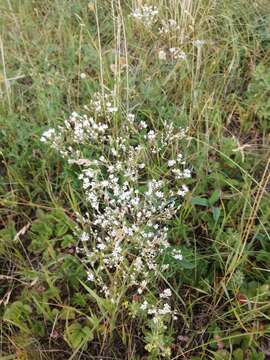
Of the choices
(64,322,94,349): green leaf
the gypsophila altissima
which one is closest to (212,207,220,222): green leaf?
the gypsophila altissima

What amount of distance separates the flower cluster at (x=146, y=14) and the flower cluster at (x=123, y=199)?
0.64 m

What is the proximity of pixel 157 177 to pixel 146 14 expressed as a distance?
3.72 feet

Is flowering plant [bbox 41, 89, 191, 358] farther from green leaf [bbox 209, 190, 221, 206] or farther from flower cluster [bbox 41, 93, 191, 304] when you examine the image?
green leaf [bbox 209, 190, 221, 206]

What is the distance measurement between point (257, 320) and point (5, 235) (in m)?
1.00

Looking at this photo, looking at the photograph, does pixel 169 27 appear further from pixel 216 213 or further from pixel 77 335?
pixel 77 335

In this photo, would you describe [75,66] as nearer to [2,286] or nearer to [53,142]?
[53,142]

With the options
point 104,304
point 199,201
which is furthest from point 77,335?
point 199,201

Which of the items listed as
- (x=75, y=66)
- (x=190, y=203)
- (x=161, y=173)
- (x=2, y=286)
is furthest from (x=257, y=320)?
(x=75, y=66)

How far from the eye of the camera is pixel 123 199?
147 cm

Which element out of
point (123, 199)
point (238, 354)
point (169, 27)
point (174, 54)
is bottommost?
point (238, 354)

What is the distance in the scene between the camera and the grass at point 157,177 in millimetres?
1408

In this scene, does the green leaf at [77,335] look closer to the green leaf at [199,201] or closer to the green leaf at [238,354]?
the green leaf at [238,354]

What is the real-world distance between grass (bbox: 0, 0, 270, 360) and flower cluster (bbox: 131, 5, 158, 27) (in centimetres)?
5

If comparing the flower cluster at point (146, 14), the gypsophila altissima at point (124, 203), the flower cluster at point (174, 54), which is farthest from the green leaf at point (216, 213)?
the flower cluster at point (146, 14)
